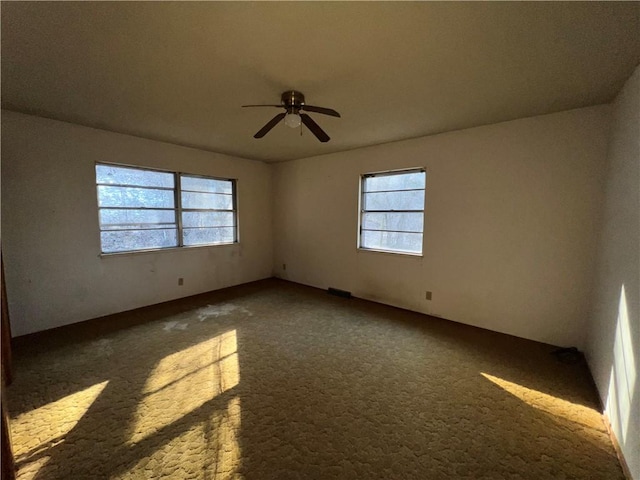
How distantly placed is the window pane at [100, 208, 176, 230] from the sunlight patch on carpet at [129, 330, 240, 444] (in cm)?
217

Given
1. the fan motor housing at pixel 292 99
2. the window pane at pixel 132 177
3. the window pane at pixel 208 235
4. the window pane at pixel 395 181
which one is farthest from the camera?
the window pane at pixel 208 235

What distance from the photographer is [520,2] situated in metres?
1.37

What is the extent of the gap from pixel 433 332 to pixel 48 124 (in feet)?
16.8

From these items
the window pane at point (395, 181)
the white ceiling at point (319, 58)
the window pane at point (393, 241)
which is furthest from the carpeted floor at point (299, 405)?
the white ceiling at point (319, 58)

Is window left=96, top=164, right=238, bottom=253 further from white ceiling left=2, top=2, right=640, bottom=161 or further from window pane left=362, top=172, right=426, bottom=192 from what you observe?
window pane left=362, top=172, right=426, bottom=192

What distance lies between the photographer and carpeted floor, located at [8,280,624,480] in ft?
5.18

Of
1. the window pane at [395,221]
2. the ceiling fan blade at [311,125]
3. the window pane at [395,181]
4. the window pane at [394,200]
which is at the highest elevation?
the ceiling fan blade at [311,125]

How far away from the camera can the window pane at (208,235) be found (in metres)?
4.61

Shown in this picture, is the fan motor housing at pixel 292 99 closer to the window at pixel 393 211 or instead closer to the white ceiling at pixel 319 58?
the white ceiling at pixel 319 58

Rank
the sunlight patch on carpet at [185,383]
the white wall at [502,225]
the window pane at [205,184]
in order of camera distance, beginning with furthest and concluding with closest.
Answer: the window pane at [205,184] < the white wall at [502,225] < the sunlight patch on carpet at [185,383]

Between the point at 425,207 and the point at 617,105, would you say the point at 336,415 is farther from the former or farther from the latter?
the point at 617,105

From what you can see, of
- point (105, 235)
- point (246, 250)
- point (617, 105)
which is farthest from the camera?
point (246, 250)

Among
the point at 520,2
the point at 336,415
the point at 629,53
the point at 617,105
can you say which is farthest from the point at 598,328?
the point at 520,2

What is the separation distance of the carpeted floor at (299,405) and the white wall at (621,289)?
20 cm
